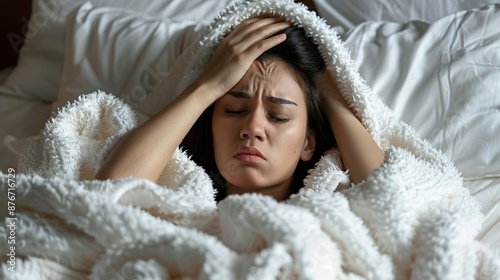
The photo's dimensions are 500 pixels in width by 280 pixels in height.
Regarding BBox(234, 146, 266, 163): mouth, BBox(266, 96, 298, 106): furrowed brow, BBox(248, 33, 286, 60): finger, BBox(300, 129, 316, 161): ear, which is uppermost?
BBox(248, 33, 286, 60): finger

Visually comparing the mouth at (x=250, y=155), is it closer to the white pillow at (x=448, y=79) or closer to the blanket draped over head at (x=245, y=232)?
the blanket draped over head at (x=245, y=232)

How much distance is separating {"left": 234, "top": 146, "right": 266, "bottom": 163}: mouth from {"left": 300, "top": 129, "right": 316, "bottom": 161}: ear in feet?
0.50

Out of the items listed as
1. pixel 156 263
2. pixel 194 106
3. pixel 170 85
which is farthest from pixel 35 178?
pixel 170 85

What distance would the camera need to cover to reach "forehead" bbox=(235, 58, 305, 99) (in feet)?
3.97

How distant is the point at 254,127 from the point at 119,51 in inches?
21.4

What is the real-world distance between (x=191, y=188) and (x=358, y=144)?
305mm

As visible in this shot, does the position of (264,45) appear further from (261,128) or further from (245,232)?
(245,232)

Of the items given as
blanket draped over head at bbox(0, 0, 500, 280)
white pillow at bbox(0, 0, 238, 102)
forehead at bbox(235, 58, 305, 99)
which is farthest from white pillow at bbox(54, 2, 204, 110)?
blanket draped over head at bbox(0, 0, 500, 280)

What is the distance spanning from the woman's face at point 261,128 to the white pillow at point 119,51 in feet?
1.03

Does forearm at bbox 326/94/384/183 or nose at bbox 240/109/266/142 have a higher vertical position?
nose at bbox 240/109/266/142

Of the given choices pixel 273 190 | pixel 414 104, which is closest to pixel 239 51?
pixel 273 190

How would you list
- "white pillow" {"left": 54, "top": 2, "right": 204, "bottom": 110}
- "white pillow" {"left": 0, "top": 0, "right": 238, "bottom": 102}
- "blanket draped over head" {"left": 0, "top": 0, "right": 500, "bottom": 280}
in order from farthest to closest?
"white pillow" {"left": 0, "top": 0, "right": 238, "bottom": 102}, "white pillow" {"left": 54, "top": 2, "right": 204, "bottom": 110}, "blanket draped over head" {"left": 0, "top": 0, "right": 500, "bottom": 280}

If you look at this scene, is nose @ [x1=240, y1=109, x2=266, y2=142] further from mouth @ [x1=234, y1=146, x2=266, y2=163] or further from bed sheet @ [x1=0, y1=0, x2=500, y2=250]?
bed sheet @ [x1=0, y1=0, x2=500, y2=250]

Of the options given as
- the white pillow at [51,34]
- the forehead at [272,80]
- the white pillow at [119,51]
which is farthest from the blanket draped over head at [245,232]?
the white pillow at [51,34]
